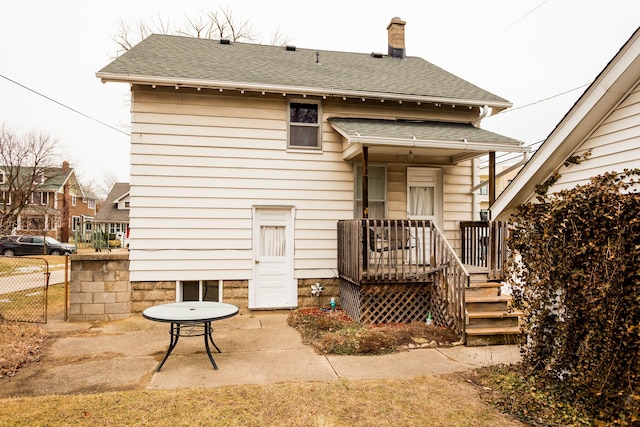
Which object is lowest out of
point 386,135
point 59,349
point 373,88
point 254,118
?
point 59,349

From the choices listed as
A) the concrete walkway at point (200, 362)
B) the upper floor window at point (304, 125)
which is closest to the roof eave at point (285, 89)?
the upper floor window at point (304, 125)

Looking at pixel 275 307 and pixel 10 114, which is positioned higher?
pixel 10 114

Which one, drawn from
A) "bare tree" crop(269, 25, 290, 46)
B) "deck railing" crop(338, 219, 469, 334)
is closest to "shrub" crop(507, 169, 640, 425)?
"deck railing" crop(338, 219, 469, 334)

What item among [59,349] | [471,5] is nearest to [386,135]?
[59,349]

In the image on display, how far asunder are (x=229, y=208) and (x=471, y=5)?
12.9 metres

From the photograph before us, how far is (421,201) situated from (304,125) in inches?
132

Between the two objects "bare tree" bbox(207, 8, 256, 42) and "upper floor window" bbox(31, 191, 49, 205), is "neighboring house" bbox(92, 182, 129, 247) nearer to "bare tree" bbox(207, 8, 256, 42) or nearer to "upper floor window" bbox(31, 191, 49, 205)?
"upper floor window" bbox(31, 191, 49, 205)

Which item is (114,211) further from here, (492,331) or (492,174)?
(492,331)

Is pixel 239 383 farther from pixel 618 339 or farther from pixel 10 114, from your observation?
pixel 10 114

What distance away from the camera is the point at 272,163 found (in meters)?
8.66

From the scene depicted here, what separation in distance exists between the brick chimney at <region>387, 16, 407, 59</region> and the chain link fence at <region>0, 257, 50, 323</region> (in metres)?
10.9

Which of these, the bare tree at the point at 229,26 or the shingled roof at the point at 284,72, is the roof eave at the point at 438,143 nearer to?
the shingled roof at the point at 284,72

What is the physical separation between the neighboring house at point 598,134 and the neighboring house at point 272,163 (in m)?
2.96

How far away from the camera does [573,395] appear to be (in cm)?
389
